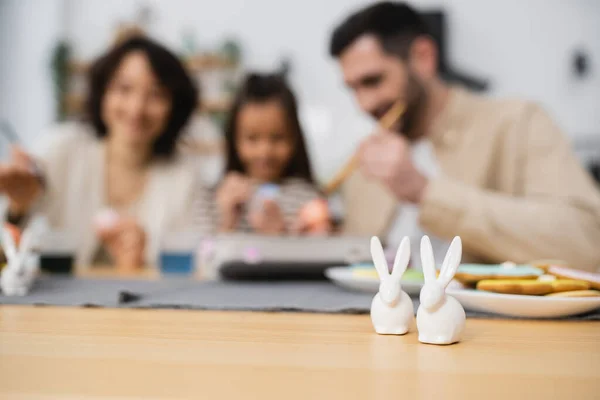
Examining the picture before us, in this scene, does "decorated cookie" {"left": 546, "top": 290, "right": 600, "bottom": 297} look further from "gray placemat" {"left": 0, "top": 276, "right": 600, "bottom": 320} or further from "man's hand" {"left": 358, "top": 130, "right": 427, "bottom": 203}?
"man's hand" {"left": 358, "top": 130, "right": 427, "bottom": 203}

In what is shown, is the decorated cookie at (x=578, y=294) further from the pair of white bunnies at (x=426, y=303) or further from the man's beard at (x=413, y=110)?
the man's beard at (x=413, y=110)

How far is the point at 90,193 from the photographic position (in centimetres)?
159

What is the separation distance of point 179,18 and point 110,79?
4.62ft

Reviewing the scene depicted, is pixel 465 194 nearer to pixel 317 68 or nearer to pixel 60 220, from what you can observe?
pixel 60 220

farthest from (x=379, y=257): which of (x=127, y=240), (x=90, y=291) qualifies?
(x=127, y=240)

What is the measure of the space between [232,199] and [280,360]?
110 centimetres

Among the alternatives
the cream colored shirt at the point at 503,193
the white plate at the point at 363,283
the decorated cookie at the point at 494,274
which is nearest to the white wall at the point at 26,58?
the cream colored shirt at the point at 503,193

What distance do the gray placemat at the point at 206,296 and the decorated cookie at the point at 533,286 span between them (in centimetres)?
3

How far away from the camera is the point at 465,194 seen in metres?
1.05

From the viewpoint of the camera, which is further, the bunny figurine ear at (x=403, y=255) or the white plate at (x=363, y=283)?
the white plate at (x=363, y=283)

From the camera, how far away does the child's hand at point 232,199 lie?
142 centimetres

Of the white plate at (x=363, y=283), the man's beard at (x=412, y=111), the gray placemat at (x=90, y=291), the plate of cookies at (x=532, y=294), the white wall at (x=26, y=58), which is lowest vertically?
the gray placemat at (x=90, y=291)

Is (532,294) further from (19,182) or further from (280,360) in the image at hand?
(19,182)

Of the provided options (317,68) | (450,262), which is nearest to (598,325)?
(450,262)
